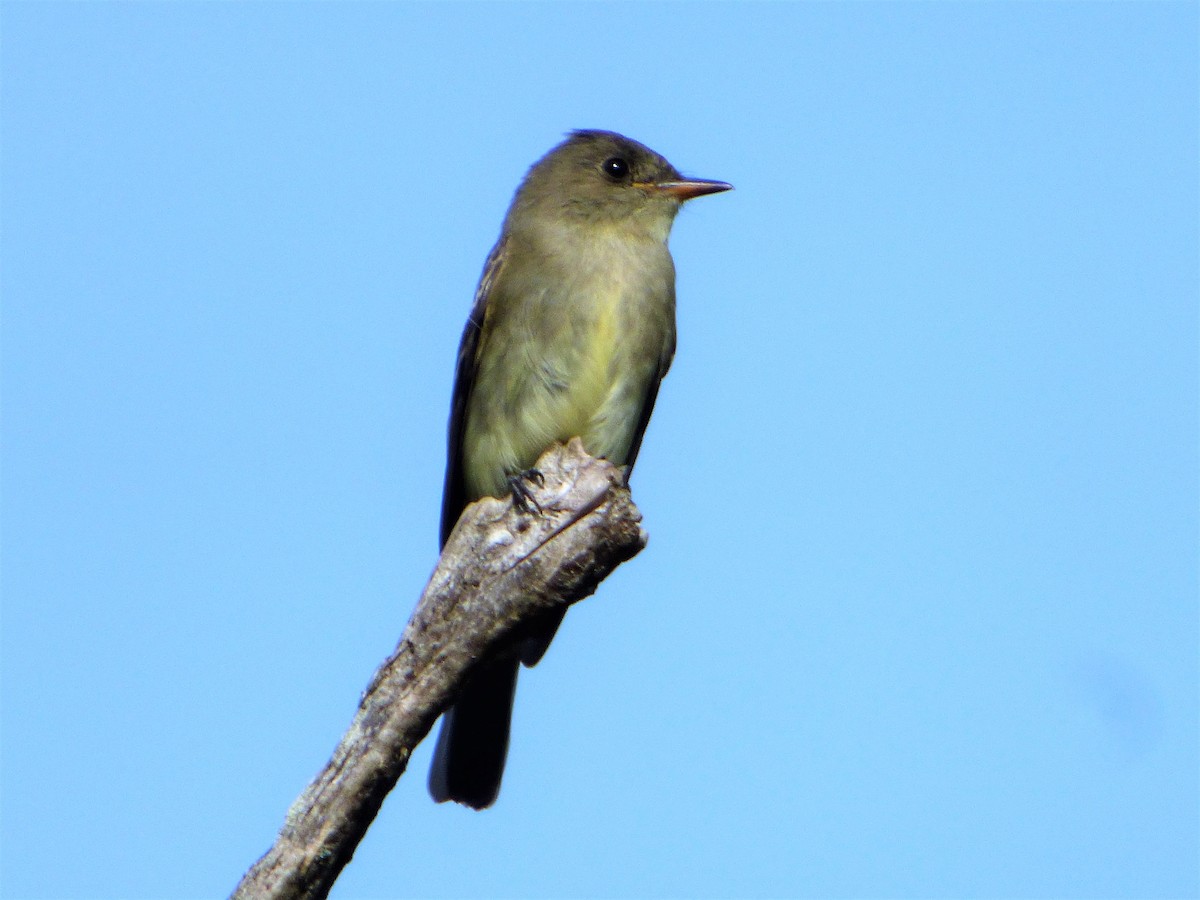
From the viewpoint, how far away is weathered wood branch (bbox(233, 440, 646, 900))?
439cm

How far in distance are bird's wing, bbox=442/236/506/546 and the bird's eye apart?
2.35 ft

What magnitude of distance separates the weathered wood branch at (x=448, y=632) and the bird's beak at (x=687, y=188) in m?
2.87

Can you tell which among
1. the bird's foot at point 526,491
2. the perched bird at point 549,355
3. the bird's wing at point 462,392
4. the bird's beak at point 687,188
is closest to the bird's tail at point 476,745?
the perched bird at point 549,355

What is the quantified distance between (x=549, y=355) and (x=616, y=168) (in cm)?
134

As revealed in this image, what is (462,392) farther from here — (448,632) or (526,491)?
(448,632)

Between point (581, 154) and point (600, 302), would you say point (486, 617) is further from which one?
point (581, 154)

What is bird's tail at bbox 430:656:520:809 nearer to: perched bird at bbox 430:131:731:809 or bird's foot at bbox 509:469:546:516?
perched bird at bbox 430:131:731:809

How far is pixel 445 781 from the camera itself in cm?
678

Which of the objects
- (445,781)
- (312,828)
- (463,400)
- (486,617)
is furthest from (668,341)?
(312,828)

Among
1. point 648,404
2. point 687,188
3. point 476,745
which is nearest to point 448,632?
point 476,745

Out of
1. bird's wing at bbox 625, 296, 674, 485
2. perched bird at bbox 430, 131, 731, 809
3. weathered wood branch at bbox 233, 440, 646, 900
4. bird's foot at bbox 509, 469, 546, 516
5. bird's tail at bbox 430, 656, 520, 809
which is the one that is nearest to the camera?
weathered wood branch at bbox 233, 440, 646, 900

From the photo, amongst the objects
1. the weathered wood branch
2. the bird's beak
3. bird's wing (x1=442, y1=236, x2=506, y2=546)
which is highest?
the bird's beak

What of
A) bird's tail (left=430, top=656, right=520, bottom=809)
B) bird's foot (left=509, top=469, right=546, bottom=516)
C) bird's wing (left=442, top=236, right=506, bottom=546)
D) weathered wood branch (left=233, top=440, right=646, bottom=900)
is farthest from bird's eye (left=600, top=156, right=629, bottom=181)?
weathered wood branch (left=233, top=440, right=646, bottom=900)

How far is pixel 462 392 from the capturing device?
286 inches
